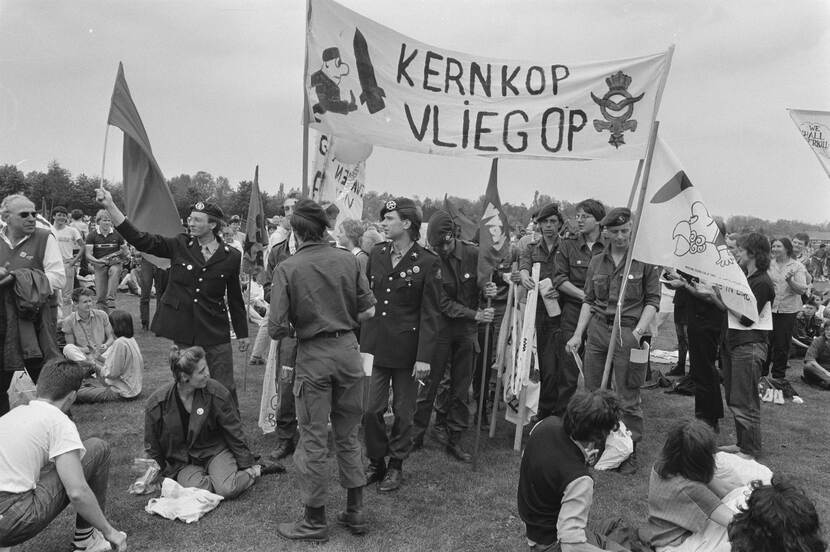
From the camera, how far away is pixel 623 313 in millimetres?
5906

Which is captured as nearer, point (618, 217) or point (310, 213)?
point (310, 213)

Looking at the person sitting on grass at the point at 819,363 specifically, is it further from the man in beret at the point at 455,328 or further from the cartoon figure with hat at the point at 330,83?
the cartoon figure with hat at the point at 330,83

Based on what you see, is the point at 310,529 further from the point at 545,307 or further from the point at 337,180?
the point at 337,180

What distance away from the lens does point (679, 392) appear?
884cm

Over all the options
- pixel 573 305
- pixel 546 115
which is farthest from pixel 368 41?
pixel 573 305

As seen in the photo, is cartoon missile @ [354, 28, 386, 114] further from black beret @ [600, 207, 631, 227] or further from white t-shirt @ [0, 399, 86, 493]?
white t-shirt @ [0, 399, 86, 493]

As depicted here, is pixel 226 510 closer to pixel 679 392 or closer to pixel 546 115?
pixel 546 115

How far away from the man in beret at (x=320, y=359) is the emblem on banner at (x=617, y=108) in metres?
3.06

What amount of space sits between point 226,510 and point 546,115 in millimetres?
4515

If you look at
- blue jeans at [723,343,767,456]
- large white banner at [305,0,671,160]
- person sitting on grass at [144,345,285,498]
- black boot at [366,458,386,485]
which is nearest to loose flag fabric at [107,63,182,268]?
person sitting on grass at [144,345,285,498]

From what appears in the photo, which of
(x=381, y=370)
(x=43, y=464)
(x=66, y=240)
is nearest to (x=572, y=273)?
(x=381, y=370)

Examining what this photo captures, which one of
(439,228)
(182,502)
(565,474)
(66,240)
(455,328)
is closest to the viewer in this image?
(565,474)

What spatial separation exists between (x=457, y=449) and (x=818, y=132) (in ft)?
22.5

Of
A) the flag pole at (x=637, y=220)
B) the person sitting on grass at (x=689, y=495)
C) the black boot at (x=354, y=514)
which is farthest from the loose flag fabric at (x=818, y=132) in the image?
the black boot at (x=354, y=514)
